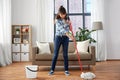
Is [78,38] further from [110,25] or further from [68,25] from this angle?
[68,25]

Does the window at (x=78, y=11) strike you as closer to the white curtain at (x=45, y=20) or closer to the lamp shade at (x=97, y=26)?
the white curtain at (x=45, y=20)

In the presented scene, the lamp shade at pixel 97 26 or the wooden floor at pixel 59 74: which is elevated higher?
the lamp shade at pixel 97 26

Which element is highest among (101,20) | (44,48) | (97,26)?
(101,20)

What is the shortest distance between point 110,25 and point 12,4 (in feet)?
10.7

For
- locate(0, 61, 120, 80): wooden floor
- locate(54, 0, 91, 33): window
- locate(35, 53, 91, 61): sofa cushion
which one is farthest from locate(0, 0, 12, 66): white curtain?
locate(54, 0, 91, 33): window

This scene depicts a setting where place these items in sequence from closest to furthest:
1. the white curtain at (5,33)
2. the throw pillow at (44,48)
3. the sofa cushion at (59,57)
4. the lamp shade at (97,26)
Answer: the sofa cushion at (59,57), the throw pillow at (44,48), the white curtain at (5,33), the lamp shade at (97,26)

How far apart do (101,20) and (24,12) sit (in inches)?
98.4

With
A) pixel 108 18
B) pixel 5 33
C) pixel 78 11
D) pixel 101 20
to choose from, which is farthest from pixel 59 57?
pixel 108 18

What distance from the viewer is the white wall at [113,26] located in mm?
6621

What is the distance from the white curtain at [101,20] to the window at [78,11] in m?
0.28

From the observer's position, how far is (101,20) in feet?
21.3

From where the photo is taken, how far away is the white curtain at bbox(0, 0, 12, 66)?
18.3 feet

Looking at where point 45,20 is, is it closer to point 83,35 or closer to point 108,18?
point 83,35

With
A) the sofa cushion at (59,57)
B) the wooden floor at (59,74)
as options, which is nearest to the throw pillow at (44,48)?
the sofa cushion at (59,57)
